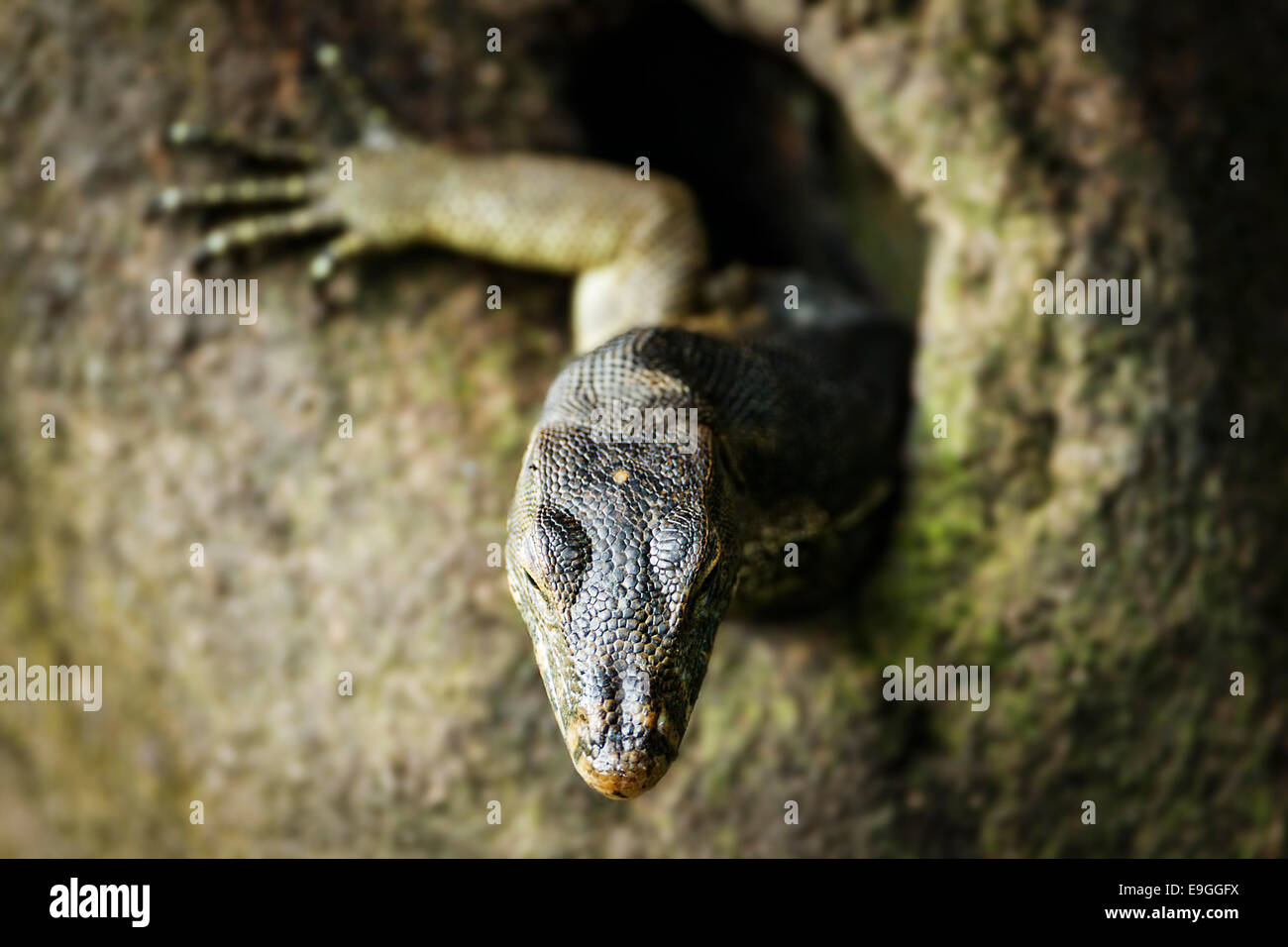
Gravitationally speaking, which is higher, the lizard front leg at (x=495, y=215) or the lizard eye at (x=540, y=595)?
the lizard front leg at (x=495, y=215)

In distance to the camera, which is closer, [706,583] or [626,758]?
[626,758]

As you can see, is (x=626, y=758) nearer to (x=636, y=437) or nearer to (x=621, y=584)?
(x=621, y=584)

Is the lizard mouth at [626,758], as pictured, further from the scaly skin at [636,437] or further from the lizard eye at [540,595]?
the lizard eye at [540,595]

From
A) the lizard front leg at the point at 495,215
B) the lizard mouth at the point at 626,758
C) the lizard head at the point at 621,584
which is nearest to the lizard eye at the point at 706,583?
the lizard head at the point at 621,584

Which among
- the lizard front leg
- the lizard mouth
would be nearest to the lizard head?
the lizard mouth

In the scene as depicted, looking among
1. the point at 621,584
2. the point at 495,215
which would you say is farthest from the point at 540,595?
the point at 495,215

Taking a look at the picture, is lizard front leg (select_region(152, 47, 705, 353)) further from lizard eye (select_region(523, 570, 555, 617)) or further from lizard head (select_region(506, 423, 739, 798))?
lizard eye (select_region(523, 570, 555, 617))

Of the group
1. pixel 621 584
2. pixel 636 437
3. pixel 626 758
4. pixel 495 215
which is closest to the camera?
pixel 626 758
